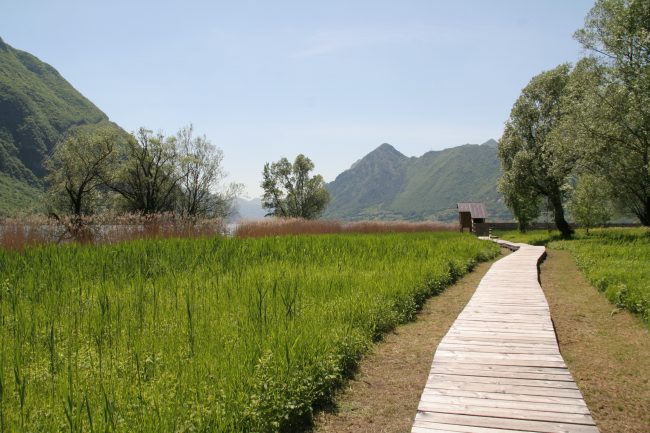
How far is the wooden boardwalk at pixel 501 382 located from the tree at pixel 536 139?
25.1 metres

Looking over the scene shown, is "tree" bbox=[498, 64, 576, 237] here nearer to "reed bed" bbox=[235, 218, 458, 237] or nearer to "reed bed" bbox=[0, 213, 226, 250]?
"reed bed" bbox=[235, 218, 458, 237]

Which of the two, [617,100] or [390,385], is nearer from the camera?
[390,385]

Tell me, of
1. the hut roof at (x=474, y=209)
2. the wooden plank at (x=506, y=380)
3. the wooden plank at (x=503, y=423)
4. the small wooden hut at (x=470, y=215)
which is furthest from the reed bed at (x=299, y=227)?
the hut roof at (x=474, y=209)

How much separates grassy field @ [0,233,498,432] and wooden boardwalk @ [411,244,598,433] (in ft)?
3.74

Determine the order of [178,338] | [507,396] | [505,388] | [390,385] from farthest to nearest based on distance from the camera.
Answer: [390,385]
[178,338]
[505,388]
[507,396]

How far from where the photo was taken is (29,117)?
95438 mm

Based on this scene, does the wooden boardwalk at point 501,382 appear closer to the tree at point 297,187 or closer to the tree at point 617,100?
the tree at point 617,100

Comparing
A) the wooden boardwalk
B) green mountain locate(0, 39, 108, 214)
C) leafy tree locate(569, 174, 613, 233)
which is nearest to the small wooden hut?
leafy tree locate(569, 174, 613, 233)

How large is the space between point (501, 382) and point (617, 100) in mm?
19824

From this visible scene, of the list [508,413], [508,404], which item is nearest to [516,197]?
[508,404]

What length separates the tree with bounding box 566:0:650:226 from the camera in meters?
18.0

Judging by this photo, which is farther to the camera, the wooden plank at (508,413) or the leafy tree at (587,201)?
the leafy tree at (587,201)

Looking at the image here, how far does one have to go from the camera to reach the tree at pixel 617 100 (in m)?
18.0

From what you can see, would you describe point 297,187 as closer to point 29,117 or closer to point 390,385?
point 390,385
